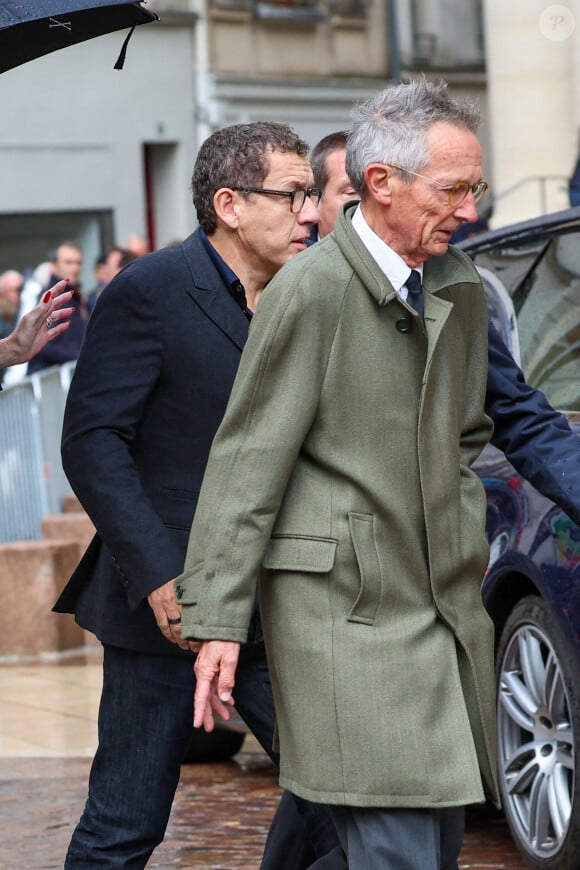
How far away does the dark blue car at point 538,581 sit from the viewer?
18.4ft

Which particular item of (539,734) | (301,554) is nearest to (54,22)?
(301,554)

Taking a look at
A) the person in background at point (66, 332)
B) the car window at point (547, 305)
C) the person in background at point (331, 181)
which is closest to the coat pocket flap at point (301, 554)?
the car window at point (547, 305)

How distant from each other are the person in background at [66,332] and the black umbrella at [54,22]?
22.1 feet

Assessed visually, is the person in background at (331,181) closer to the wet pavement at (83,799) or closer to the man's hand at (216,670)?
the wet pavement at (83,799)

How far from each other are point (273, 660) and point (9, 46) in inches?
76.3

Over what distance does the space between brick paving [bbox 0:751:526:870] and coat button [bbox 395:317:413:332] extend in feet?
8.38

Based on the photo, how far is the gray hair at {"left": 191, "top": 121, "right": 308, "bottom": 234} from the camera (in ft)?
15.1

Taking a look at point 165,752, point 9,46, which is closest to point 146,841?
point 165,752

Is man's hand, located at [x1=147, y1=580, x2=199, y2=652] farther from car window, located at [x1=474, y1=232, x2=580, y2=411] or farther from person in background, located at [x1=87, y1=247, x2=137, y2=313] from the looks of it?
person in background, located at [x1=87, y1=247, x2=137, y2=313]

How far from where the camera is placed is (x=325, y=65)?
3033 cm

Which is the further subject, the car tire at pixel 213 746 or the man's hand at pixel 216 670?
the car tire at pixel 213 746

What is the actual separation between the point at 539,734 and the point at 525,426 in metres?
1.68

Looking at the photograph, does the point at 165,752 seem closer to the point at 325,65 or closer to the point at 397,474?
the point at 397,474

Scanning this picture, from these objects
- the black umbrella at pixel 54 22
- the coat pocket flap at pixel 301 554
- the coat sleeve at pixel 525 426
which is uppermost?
the black umbrella at pixel 54 22
